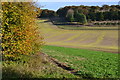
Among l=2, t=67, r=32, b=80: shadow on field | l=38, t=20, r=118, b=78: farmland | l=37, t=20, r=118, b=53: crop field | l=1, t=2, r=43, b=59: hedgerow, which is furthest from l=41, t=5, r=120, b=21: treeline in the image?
l=2, t=67, r=32, b=80: shadow on field

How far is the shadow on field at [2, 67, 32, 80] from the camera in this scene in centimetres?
803

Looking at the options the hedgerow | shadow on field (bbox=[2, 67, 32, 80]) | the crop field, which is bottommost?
the crop field

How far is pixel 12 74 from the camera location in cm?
840

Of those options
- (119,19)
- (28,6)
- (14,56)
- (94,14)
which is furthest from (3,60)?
(94,14)

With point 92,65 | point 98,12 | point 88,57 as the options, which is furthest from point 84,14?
point 92,65

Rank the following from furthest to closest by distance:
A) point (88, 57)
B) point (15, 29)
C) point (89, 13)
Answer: point (89, 13) < point (88, 57) < point (15, 29)

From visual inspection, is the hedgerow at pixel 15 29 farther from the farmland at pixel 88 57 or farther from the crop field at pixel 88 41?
the crop field at pixel 88 41

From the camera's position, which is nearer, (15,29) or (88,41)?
(15,29)

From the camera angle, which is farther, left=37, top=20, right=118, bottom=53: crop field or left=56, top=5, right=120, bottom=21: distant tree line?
left=56, top=5, right=120, bottom=21: distant tree line

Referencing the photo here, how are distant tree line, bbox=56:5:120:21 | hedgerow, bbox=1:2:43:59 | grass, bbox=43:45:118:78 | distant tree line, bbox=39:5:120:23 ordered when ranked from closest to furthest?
1. hedgerow, bbox=1:2:43:59
2. grass, bbox=43:45:118:78
3. distant tree line, bbox=56:5:120:21
4. distant tree line, bbox=39:5:120:23

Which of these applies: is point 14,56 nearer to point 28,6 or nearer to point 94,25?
point 28,6

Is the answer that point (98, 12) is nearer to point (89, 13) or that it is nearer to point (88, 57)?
point (89, 13)

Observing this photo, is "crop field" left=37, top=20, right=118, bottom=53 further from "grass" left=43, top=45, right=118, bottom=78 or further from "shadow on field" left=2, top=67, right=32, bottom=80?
"shadow on field" left=2, top=67, right=32, bottom=80

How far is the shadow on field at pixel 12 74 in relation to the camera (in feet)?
26.3
